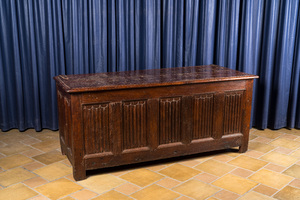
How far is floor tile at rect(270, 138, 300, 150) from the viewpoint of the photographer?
4.12 metres

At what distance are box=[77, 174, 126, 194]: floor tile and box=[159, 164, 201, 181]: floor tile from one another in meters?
0.43

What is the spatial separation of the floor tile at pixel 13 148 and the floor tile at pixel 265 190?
2.27 m

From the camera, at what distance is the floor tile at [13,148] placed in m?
3.86

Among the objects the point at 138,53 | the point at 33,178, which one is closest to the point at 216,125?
the point at 138,53

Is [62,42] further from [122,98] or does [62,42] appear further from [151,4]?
[122,98]

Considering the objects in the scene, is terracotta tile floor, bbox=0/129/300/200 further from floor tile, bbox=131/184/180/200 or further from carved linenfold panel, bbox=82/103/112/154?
carved linenfold panel, bbox=82/103/112/154

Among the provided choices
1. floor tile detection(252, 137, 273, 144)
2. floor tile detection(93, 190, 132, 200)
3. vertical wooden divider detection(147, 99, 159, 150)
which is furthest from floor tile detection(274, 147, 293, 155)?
floor tile detection(93, 190, 132, 200)

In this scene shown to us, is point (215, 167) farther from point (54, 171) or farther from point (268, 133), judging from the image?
point (54, 171)

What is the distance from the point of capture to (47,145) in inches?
159

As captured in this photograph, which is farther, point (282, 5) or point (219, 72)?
point (282, 5)

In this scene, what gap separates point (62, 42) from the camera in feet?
13.9

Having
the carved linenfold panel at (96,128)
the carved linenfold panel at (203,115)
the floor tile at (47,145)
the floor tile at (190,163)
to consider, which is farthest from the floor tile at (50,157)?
the carved linenfold panel at (203,115)

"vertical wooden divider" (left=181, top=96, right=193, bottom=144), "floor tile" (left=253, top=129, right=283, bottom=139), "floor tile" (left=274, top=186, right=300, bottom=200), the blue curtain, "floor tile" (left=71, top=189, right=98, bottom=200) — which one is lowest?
"floor tile" (left=274, top=186, right=300, bottom=200)

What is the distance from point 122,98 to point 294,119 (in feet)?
7.88
